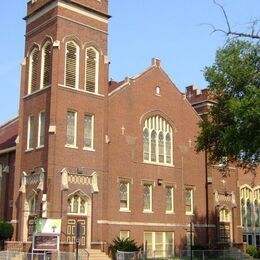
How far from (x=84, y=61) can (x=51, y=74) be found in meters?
2.72

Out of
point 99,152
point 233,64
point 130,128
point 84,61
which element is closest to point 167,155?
point 130,128

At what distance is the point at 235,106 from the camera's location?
2739 centimetres

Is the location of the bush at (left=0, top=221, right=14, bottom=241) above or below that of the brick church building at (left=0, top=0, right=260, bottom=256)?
below

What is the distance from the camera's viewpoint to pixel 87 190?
3491 cm

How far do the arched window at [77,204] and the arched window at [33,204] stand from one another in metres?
2.20

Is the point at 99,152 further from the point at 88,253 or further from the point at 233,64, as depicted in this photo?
the point at 233,64

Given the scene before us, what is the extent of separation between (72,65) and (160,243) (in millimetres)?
14601

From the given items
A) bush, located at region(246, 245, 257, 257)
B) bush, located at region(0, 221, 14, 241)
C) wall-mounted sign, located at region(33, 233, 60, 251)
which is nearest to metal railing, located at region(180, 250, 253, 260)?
bush, located at region(246, 245, 257, 257)

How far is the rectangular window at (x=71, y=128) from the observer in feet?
116

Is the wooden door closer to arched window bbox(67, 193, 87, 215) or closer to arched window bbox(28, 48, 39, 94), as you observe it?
arched window bbox(67, 193, 87, 215)

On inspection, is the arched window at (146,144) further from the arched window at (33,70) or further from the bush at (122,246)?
the arched window at (33,70)

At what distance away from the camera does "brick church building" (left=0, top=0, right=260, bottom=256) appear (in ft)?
113

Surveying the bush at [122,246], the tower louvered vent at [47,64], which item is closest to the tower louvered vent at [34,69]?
the tower louvered vent at [47,64]

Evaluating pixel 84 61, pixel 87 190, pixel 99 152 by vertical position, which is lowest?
pixel 87 190
